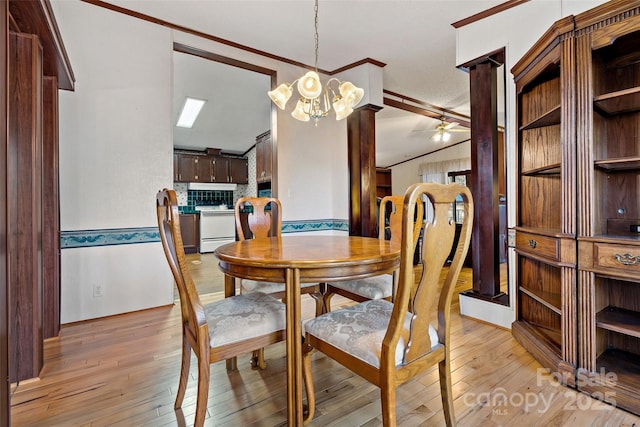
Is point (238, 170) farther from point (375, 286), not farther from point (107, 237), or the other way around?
point (375, 286)

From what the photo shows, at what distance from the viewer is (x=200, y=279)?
166 inches

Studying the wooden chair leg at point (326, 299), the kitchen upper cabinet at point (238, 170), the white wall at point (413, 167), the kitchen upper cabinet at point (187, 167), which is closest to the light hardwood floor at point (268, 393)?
the wooden chair leg at point (326, 299)

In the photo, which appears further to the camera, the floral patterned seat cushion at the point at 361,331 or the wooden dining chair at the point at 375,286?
the wooden dining chair at the point at 375,286

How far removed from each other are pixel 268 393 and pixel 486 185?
2256mm

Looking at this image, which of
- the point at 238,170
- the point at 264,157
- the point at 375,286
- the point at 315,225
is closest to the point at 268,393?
the point at 375,286

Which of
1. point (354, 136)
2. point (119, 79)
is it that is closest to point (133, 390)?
point (119, 79)

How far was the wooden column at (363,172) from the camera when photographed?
3879 mm

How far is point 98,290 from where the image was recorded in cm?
271

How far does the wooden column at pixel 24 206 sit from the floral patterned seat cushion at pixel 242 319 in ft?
3.61

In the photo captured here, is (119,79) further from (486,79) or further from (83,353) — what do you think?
(486,79)

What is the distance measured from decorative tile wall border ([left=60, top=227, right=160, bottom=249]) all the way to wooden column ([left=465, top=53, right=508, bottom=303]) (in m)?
2.84

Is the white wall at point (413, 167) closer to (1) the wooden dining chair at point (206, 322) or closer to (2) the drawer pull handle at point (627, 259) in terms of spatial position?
(2) the drawer pull handle at point (627, 259)

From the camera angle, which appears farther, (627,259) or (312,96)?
(312,96)

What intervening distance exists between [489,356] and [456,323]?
1.93 feet
